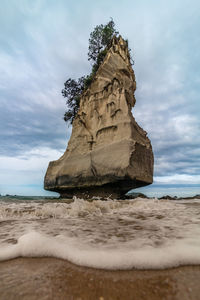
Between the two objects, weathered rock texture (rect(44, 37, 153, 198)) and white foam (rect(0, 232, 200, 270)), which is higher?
weathered rock texture (rect(44, 37, 153, 198))

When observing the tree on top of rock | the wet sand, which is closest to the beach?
the wet sand

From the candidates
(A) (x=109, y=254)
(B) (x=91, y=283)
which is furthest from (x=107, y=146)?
(B) (x=91, y=283)

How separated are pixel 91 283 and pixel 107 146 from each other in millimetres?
5815

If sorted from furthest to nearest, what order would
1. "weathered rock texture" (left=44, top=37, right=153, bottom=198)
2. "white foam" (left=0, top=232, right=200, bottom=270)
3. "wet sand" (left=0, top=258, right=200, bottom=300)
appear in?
"weathered rock texture" (left=44, top=37, right=153, bottom=198) → "white foam" (left=0, top=232, right=200, bottom=270) → "wet sand" (left=0, top=258, right=200, bottom=300)

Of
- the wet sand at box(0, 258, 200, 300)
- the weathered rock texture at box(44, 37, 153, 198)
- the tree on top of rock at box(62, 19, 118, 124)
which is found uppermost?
the tree on top of rock at box(62, 19, 118, 124)

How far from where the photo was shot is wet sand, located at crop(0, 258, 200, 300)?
2.02 ft

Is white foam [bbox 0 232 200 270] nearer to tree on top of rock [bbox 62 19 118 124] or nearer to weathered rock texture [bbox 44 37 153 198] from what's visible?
weathered rock texture [bbox 44 37 153 198]

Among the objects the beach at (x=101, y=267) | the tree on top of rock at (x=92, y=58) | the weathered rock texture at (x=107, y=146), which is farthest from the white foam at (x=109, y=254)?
the tree on top of rock at (x=92, y=58)

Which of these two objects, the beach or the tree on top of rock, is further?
the tree on top of rock

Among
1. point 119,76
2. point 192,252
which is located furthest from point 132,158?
point 192,252

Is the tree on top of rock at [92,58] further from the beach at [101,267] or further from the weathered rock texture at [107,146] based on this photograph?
the beach at [101,267]

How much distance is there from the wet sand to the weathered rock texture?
4.58 metres

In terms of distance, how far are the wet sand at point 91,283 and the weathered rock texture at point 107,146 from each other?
15.0 ft

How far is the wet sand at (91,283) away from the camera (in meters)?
0.62
